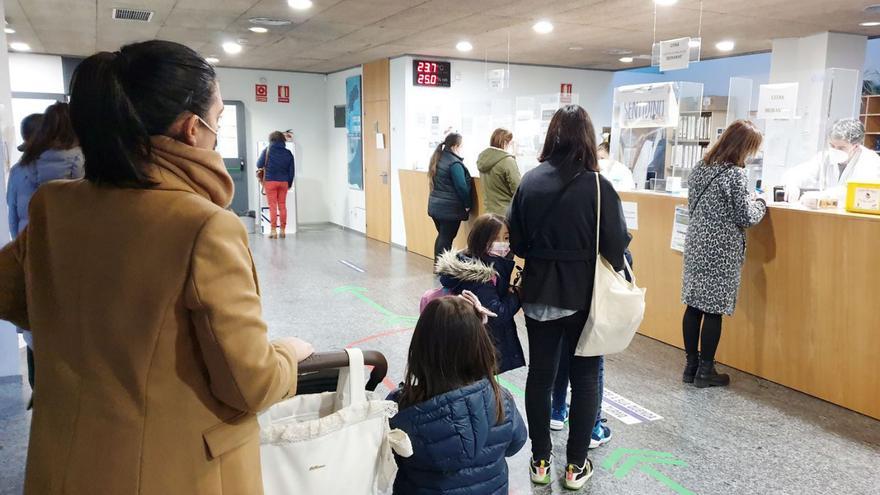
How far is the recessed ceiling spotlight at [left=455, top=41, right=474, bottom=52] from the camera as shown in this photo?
6.85 meters

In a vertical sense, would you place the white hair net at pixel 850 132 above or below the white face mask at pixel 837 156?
above

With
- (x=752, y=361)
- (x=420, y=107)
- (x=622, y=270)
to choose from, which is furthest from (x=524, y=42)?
(x=622, y=270)

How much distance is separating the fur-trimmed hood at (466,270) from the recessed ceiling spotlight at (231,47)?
5.63 metres

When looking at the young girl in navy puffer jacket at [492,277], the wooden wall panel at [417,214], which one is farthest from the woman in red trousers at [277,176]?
the young girl in navy puffer jacket at [492,277]

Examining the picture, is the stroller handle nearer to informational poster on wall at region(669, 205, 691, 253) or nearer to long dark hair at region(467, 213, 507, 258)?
long dark hair at region(467, 213, 507, 258)

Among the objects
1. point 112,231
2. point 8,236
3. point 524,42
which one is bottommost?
point 8,236

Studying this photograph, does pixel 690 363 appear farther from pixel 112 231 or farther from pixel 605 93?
pixel 605 93

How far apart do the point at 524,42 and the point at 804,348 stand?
4.54 meters

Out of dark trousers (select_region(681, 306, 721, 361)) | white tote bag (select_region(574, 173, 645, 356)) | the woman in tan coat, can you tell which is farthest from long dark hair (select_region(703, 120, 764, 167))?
the woman in tan coat

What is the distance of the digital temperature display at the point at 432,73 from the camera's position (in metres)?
7.77

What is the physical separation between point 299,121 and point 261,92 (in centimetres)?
73

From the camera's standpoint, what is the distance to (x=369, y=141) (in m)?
8.75

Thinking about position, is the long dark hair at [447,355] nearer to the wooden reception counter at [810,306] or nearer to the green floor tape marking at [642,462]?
the green floor tape marking at [642,462]

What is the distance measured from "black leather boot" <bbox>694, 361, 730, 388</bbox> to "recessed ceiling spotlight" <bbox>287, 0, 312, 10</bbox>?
12.2 ft
